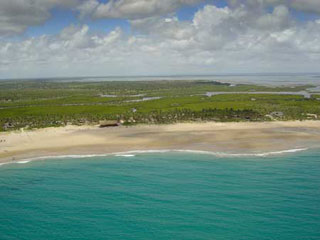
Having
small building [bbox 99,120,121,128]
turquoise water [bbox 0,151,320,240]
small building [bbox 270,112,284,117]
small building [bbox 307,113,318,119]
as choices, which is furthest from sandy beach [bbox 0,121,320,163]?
small building [bbox 270,112,284,117]

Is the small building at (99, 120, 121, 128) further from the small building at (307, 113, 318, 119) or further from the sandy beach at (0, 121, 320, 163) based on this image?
the small building at (307, 113, 318, 119)

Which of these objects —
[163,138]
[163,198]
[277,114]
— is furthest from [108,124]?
[277,114]

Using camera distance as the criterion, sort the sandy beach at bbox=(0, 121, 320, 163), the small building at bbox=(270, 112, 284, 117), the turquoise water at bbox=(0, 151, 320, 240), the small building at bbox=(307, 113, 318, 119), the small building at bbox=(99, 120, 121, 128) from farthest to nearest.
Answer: the small building at bbox=(270, 112, 284, 117) → the small building at bbox=(307, 113, 318, 119) → the small building at bbox=(99, 120, 121, 128) → the sandy beach at bbox=(0, 121, 320, 163) → the turquoise water at bbox=(0, 151, 320, 240)

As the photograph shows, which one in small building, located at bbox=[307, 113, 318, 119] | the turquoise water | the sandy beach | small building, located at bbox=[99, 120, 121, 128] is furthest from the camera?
small building, located at bbox=[307, 113, 318, 119]

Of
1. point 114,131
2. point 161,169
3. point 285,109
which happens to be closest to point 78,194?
point 161,169

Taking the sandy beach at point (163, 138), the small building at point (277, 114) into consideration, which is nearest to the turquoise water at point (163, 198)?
the sandy beach at point (163, 138)
